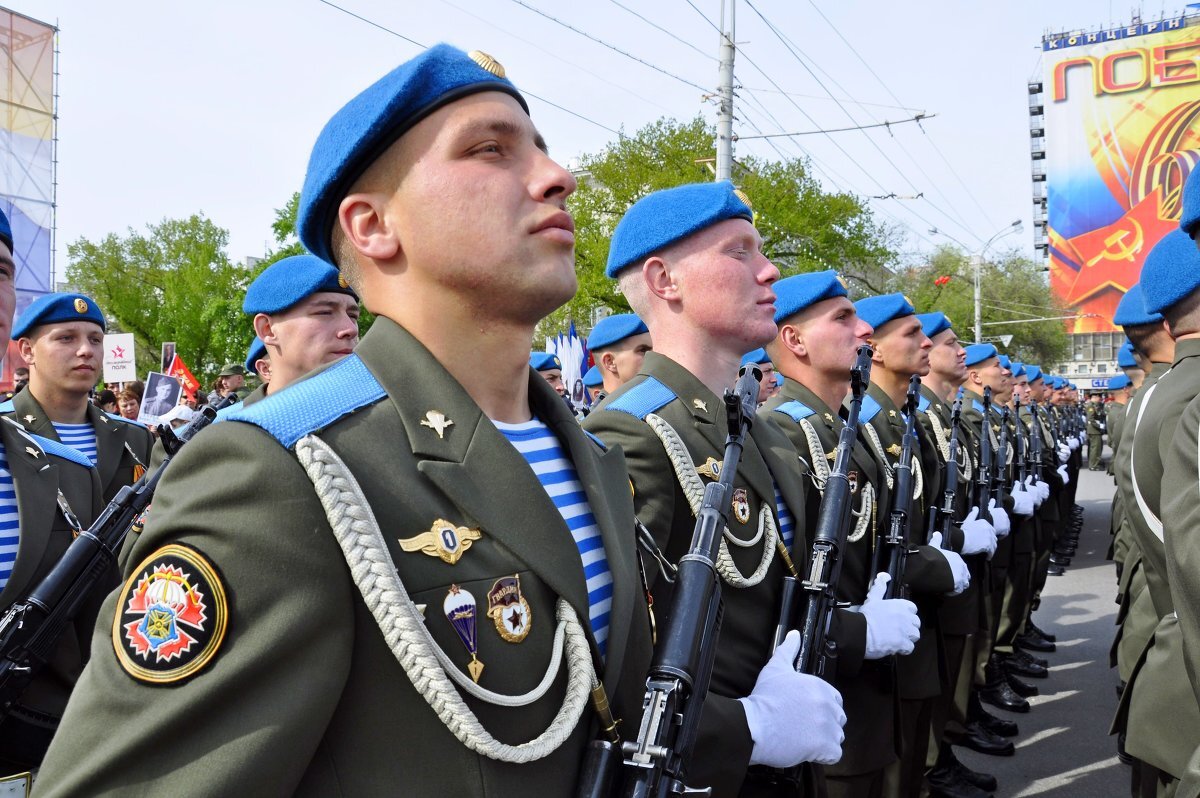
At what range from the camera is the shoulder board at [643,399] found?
2.70 m

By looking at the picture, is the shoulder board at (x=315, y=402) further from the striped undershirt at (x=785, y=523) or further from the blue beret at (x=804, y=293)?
the blue beret at (x=804, y=293)

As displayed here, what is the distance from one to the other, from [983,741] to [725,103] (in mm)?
10113

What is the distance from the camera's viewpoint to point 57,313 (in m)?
5.21

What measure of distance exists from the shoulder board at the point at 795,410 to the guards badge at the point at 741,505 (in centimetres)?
106

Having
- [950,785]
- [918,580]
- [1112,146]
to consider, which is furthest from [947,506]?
[1112,146]

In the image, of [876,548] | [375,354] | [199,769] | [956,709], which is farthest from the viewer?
[956,709]

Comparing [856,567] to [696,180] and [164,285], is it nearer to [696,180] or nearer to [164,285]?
[696,180]

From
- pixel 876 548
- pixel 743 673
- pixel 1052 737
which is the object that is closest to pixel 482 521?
pixel 743 673

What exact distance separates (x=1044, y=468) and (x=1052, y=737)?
5.67 meters

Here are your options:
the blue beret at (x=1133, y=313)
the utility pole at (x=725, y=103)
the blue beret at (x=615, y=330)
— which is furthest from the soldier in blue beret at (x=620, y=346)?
the utility pole at (x=725, y=103)

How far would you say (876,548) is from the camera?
366 cm

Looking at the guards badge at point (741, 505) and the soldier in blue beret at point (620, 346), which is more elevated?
the soldier in blue beret at point (620, 346)

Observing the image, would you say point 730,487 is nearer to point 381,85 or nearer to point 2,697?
point 381,85

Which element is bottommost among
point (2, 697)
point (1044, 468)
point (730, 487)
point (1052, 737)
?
point (1052, 737)
